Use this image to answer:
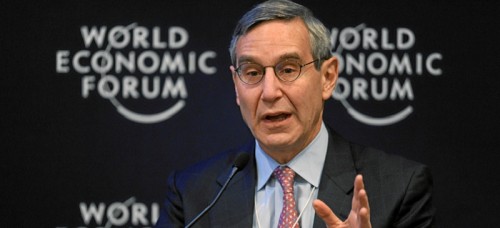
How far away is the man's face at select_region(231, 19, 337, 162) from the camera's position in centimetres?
292

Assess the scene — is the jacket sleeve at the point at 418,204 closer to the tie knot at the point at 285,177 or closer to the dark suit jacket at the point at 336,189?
the dark suit jacket at the point at 336,189

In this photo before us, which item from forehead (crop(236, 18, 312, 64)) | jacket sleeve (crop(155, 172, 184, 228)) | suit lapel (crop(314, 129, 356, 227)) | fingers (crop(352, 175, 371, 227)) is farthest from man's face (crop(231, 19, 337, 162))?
fingers (crop(352, 175, 371, 227))

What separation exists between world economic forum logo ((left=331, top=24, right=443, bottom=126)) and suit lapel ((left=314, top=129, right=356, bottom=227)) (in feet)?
2.70

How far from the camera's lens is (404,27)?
3.96 metres

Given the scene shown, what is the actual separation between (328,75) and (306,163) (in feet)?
1.02

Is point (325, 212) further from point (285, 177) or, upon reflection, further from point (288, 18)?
point (288, 18)

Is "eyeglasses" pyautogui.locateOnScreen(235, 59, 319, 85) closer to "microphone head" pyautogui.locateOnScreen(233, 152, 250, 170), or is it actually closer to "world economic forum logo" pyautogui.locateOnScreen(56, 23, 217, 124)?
"microphone head" pyautogui.locateOnScreen(233, 152, 250, 170)

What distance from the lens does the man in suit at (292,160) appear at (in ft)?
9.57

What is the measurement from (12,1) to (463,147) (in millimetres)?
2065

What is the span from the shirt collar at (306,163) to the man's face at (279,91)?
55 mm

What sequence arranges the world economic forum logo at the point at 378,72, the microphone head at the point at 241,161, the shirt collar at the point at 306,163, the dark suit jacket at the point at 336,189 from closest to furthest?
the microphone head at the point at 241,161, the dark suit jacket at the point at 336,189, the shirt collar at the point at 306,163, the world economic forum logo at the point at 378,72

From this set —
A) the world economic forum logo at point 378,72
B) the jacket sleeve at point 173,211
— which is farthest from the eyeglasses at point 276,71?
the world economic forum logo at point 378,72

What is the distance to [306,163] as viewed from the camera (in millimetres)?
3053

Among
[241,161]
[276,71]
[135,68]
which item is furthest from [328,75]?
[135,68]
